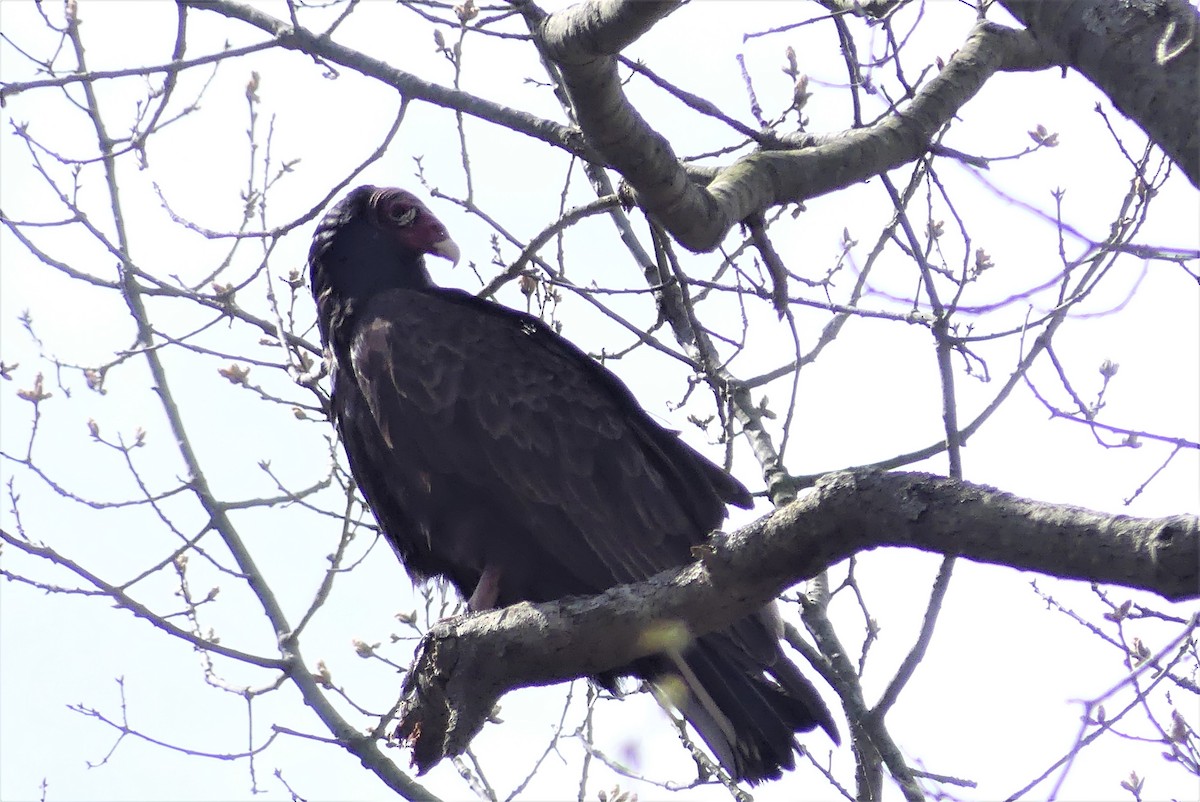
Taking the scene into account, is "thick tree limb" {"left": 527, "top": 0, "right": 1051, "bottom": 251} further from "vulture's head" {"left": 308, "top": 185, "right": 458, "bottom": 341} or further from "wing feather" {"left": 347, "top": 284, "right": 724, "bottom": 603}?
"vulture's head" {"left": 308, "top": 185, "right": 458, "bottom": 341}

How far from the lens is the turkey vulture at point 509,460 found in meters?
3.57

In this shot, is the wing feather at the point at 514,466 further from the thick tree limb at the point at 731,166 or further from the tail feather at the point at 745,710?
the thick tree limb at the point at 731,166

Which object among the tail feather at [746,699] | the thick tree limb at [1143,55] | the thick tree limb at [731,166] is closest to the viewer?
the thick tree limb at [1143,55]

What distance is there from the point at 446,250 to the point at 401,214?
226mm

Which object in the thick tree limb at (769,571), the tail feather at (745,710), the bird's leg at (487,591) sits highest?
the bird's leg at (487,591)

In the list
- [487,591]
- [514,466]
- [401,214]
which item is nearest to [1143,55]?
[514,466]

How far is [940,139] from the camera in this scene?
3717 millimetres

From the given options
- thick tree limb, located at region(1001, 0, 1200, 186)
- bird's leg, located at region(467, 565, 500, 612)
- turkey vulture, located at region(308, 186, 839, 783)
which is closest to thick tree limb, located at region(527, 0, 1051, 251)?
thick tree limb, located at region(1001, 0, 1200, 186)

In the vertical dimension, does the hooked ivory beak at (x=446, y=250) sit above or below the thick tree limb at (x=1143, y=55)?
above

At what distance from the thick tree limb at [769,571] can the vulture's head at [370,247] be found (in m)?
1.54

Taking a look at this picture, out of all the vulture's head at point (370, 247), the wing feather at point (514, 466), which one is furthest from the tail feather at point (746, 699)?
the vulture's head at point (370, 247)

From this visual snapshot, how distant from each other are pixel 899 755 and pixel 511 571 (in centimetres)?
120

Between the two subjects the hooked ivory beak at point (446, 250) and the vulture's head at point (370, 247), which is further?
the hooked ivory beak at point (446, 250)

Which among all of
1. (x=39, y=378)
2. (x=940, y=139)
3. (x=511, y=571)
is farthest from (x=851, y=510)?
(x=39, y=378)
